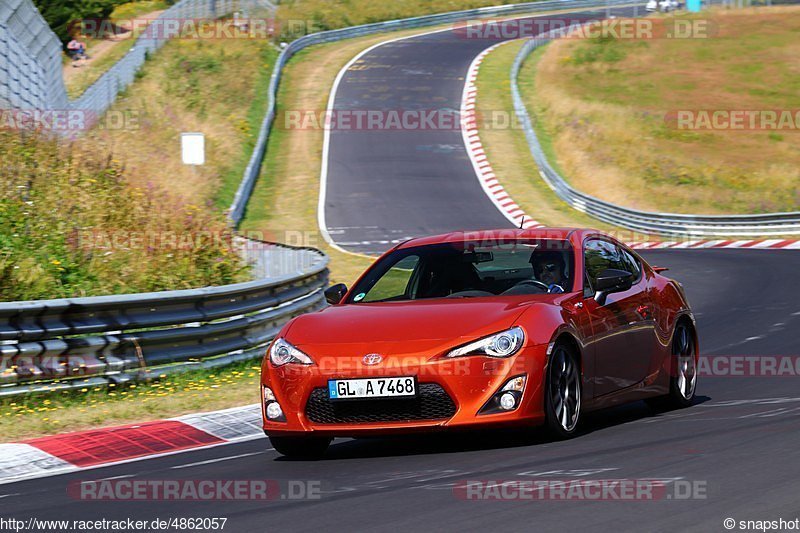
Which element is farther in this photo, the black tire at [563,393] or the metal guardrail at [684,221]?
the metal guardrail at [684,221]

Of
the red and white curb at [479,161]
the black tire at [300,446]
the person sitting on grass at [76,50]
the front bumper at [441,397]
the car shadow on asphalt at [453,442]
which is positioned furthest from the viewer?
the person sitting on grass at [76,50]

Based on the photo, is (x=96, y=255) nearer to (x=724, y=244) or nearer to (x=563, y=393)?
(x=563, y=393)

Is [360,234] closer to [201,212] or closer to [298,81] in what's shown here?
[201,212]

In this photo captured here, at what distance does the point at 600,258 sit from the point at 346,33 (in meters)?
55.8

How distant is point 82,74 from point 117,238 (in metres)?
29.6

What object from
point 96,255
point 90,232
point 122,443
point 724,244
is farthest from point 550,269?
point 724,244

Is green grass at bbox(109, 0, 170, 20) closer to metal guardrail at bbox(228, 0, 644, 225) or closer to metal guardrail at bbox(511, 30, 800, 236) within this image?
metal guardrail at bbox(228, 0, 644, 225)

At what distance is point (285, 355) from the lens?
804 centimetres

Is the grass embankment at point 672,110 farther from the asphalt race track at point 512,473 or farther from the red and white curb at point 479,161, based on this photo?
the asphalt race track at point 512,473

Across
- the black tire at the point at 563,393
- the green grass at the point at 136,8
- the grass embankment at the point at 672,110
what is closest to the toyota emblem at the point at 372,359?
the black tire at the point at 563,393

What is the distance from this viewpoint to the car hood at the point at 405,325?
25.2 feet

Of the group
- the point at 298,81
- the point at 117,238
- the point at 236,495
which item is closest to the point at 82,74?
the point at 298,81

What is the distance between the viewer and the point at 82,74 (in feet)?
139

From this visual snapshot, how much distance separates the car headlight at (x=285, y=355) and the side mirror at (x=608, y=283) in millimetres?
2048
